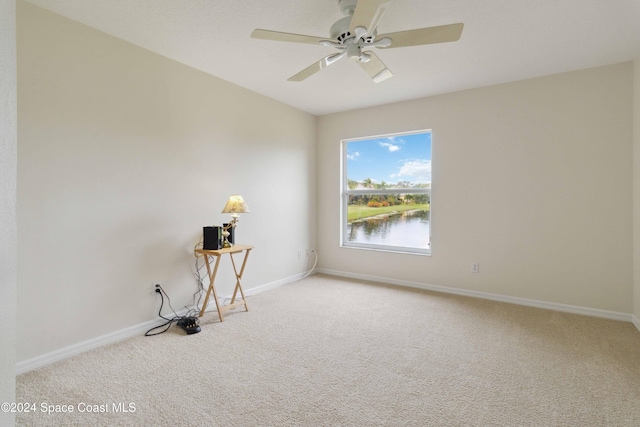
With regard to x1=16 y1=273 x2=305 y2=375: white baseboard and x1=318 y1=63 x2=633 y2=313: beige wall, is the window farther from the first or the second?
x1=16 y1=273 x2=305 y2=375: white baseboard

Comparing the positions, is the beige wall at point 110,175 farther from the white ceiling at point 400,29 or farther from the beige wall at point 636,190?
the beige wall at point 636,190

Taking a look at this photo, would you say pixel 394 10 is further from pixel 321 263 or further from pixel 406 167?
pixel 321 263

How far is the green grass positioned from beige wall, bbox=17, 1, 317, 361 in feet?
5.55

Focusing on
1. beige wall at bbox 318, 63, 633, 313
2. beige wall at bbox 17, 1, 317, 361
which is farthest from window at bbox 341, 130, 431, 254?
beige wall at bbox 17, 1, 317, 361

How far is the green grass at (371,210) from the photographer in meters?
4.23

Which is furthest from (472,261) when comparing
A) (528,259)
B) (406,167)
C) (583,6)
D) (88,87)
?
(88,87)

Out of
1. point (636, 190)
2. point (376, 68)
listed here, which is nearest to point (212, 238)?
point (376, 68)

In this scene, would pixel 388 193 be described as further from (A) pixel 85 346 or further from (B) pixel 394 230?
(A) pixel 85 346

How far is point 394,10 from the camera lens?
2107 millimetres

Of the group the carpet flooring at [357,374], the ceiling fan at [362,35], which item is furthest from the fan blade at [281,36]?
the carpet flooring at [357,374]

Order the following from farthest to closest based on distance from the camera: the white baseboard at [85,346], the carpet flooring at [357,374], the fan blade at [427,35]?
1. the white baseboard at [85,346]
2. the fan blade at [427,35]
3. the carpet flooring at [357,374]

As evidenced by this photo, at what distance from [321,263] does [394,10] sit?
11.8ft

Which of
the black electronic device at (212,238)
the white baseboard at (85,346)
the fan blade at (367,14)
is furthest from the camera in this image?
the black electronic device at (212,238)

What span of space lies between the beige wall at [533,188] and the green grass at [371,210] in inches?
12.7
